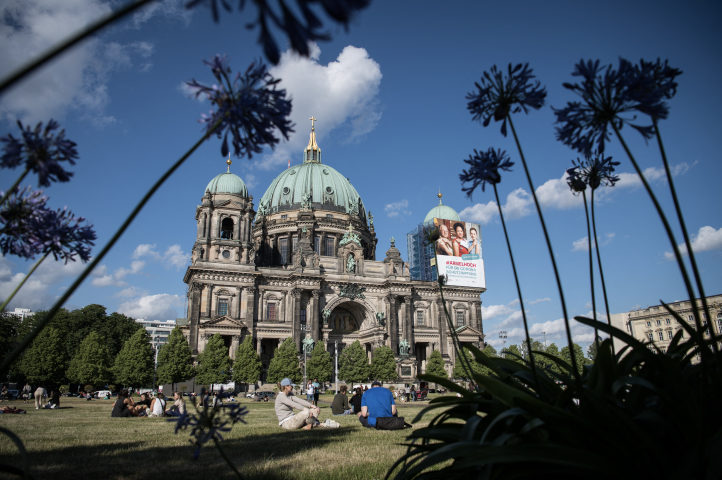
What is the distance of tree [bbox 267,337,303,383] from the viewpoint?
49.2 meters

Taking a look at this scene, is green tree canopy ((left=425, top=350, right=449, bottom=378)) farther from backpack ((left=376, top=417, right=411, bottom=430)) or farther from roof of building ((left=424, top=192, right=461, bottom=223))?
backpack ((left=376, top=417, right=411, bottom=430))

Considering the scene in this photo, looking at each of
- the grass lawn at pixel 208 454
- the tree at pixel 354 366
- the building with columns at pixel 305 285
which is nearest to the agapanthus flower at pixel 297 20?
the grass lawn at pixel 208 454

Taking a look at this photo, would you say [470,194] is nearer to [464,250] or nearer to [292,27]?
[292,27]

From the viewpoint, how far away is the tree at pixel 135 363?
154 ft

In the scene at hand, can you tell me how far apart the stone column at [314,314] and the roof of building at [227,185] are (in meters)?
15.4

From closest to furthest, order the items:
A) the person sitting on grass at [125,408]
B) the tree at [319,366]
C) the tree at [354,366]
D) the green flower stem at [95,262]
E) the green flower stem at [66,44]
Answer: the green flower stem at [66,44]
the green flower stem at [95,262]
the person sitting on grass at [125,408]
the tree at [319,366]
the tree at [354,366]

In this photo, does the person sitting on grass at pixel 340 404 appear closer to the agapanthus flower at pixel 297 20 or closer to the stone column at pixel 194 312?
the agapanthus flower at pixel 297 20

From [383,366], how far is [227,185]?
2865 cm

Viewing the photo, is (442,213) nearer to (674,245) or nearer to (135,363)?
(135,363)

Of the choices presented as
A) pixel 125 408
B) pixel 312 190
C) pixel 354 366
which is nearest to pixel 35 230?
pixel 125 408

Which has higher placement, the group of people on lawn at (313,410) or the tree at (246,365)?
the tree at (246,365)

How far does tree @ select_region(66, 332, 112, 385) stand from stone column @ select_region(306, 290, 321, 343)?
72.3ft

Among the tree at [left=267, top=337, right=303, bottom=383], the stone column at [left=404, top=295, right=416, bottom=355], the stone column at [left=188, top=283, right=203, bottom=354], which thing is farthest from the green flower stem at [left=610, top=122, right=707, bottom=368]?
the stone column at [left=404, top=295, right=416, bottom=355]

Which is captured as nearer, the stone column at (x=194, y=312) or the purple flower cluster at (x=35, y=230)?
the purple flower cluster at (x=35, y=230)
